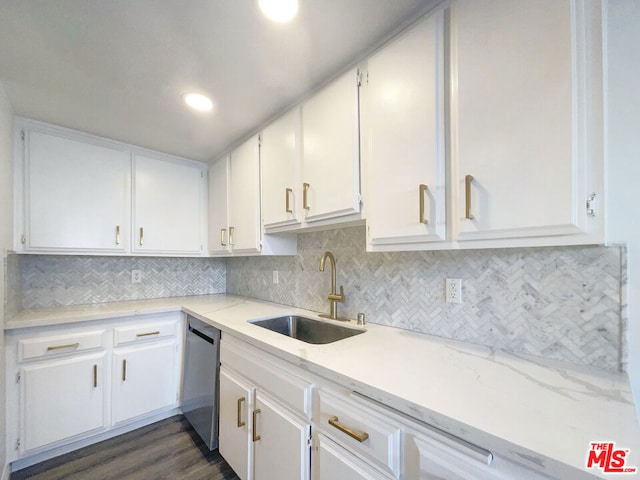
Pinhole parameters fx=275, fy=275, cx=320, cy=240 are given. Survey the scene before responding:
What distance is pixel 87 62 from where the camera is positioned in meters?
1.31

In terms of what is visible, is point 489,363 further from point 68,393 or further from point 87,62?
point 68,393

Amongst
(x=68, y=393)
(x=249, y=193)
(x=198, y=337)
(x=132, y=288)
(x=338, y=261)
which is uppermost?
(x=249, y=193)

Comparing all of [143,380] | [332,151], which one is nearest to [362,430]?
[332,151]

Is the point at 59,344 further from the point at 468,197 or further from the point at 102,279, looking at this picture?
the point at 468,197

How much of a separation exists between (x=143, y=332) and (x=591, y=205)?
2.59 m

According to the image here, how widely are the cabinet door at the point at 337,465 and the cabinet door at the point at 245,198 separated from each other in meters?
1.31

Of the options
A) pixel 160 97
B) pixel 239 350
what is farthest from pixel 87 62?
pixel 239 350

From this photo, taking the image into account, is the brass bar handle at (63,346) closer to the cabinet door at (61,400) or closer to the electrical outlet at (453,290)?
the cabinet door at (61,400)

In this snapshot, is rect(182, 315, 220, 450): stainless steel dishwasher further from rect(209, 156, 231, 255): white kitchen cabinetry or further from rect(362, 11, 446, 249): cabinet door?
rect(362, 11, 446, 249): cabinet door

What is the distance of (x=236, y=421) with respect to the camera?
1503mm

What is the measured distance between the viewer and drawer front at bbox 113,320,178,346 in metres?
1.99

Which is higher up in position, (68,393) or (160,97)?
(160,97)

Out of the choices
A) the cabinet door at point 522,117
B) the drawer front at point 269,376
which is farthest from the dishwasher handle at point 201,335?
the cabinet door at point 522,117

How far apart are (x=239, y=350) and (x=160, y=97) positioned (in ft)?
4.98
